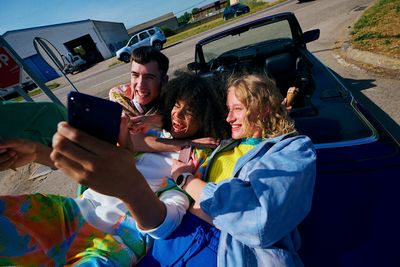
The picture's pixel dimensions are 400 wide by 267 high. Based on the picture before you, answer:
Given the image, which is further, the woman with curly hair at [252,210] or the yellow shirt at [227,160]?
the yellow shirt at [227,160]

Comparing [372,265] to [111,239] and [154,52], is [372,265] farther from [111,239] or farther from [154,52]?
[154,52]

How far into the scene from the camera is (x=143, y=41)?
19047 millimetres

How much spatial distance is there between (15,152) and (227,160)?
1.06 m

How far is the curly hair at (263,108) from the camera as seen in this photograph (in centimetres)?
137

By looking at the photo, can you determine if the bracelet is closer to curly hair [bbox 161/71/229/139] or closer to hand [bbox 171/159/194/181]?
hand [bbox 171/159/194/181]

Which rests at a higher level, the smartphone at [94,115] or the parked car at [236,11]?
the smartphone at [94,115]

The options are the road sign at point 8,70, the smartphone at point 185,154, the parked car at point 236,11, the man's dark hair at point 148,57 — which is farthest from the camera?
the parked car at point 236,11

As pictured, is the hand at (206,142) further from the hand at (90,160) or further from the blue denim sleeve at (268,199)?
the hand at (90,160)

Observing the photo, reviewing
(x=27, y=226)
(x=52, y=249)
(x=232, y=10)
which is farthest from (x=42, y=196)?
(x=232, y=10)

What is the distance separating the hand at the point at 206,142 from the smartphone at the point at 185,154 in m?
0.06

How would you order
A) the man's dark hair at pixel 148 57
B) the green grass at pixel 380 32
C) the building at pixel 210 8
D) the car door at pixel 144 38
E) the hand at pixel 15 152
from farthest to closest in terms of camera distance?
the building at pixel 210 8 → the car door at pixel 144 38 → the green grass at pixel 380 32 → the man's dark hair at pixel 148 57 → the hand at pixel 15 152

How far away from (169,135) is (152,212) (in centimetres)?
92

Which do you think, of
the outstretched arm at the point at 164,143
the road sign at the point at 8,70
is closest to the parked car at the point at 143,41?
the road sign at the point at 8,70

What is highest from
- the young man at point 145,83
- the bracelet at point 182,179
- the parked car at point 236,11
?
the young man at point 145,83
